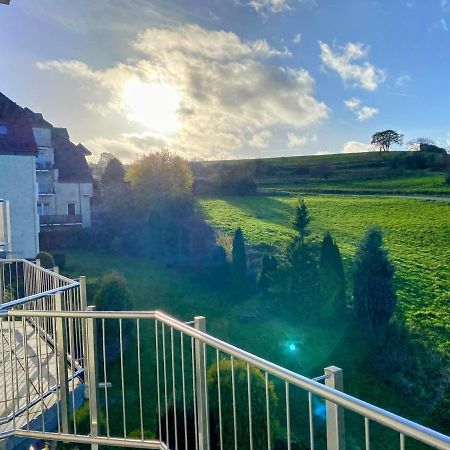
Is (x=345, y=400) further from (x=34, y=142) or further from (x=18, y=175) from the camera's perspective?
(x=34, y=142)

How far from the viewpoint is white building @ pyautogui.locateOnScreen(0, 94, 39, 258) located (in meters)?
13.4

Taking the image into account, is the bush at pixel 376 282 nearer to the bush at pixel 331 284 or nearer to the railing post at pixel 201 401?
the bush at pixel 331 284

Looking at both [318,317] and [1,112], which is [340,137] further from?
[1,112]

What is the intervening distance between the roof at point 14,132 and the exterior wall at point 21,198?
0.72 ft

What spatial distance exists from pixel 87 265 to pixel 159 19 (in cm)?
913

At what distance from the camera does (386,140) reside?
17.5 meters

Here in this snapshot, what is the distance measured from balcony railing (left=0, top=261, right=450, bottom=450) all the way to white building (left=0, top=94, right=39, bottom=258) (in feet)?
25.6

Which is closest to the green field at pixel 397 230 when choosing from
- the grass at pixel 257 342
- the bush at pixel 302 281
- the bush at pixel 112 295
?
the bush at pixel 302 281

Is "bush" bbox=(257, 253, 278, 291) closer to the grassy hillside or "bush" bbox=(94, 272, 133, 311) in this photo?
"bush" bbox=(94, 272, 133, 311)

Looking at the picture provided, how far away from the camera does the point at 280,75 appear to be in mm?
15289

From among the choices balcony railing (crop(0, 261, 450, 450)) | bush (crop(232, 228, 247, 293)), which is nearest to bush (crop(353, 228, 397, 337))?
balcony railing (crop(0, 261, 450, 450))

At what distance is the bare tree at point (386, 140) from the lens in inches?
683

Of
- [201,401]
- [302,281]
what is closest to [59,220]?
[302,281]

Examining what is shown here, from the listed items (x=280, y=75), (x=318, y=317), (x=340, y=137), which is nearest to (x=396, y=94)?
(x=340, y=137)
